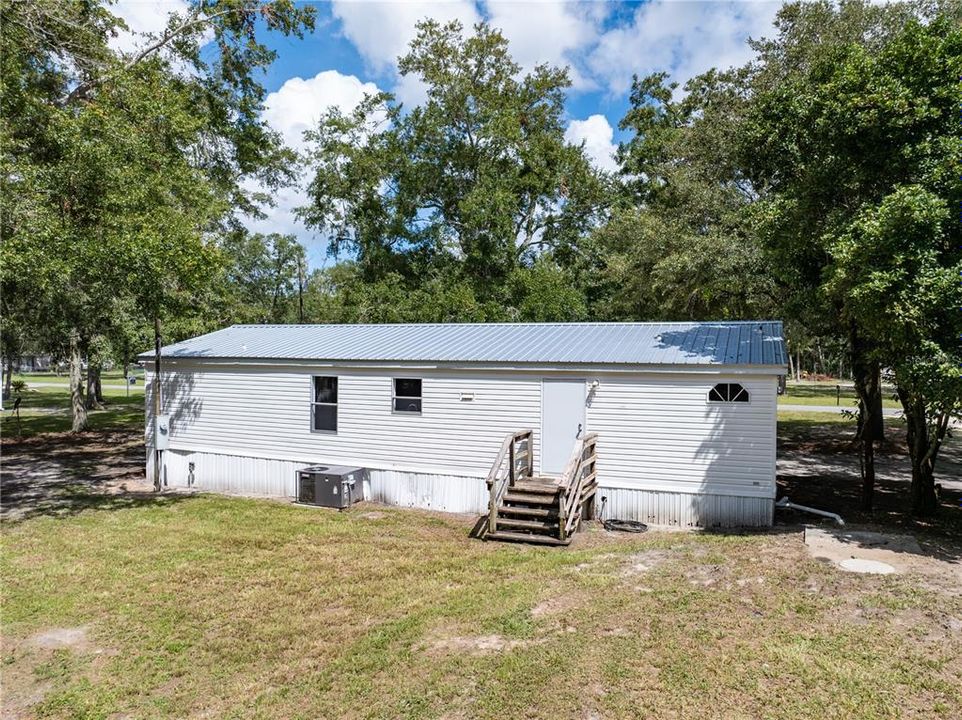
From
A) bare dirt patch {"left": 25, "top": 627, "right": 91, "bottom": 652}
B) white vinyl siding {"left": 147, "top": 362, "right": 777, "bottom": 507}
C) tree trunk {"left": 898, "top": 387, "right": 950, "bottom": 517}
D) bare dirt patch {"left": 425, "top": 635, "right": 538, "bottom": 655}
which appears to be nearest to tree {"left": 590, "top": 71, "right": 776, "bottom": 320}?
tree trunk {"left": 898, "top": 387, "right": 950, "bottom": 517}

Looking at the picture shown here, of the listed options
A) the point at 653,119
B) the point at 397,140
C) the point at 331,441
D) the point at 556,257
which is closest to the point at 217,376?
the point at 331,441

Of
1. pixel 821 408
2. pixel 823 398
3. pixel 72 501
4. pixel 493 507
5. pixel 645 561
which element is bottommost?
pixel 72 501

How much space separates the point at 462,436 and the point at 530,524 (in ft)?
8.86

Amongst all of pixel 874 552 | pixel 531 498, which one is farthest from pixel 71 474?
pixel 874 552

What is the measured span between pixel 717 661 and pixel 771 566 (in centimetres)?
267

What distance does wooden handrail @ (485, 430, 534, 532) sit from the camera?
32.8 feet

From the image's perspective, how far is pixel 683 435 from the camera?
1057 cm

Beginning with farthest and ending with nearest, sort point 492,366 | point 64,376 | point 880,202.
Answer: point 64,376
point 492,366
point 880,202

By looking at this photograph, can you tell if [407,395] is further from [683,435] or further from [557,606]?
[557,606]

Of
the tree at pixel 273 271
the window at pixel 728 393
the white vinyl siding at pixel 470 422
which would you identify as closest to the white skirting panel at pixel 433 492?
the white vinyl siding at pixel 470 422

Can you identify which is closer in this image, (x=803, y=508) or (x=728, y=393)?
(x=728, y=393)

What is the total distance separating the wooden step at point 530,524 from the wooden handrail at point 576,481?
311mm

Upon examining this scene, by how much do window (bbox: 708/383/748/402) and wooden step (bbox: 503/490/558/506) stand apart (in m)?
3.25

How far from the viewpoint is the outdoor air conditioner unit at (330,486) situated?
12.1m
